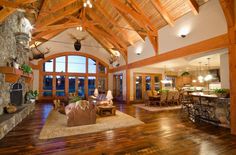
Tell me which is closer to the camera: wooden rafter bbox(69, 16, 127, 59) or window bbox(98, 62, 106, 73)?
wooden rafter bbox(69, 16, 127, 59)

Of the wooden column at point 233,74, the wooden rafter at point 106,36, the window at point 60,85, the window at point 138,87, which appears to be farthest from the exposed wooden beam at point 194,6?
the window at point 60,85

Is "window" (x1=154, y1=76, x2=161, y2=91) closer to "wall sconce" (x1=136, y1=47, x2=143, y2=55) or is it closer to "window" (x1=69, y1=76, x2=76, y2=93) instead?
"wall sconce" (x1=136, y1=47, x2=143, y2=55)

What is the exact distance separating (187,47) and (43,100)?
9892mm

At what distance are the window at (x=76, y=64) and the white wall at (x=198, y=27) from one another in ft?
23.1

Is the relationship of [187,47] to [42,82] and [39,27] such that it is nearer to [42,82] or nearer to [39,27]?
[39,27]

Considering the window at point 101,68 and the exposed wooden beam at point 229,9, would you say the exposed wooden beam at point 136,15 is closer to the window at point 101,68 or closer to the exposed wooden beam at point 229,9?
the exposed wooden beam at point 229,9

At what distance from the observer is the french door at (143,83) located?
979 cm

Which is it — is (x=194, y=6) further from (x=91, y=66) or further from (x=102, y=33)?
(x=91, y=66)

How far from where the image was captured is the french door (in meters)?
9.79

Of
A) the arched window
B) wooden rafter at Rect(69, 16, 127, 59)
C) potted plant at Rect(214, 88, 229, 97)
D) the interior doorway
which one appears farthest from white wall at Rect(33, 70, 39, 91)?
potted plant at Rect(214, 88, 229, 97)

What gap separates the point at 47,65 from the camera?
34.0ft

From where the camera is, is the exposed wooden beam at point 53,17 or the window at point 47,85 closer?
the exposed wooden beam at point 53,17

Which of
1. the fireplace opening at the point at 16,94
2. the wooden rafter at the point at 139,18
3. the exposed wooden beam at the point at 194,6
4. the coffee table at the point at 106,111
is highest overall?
the wooden rafter at the point at 139,18

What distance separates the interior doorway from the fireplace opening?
6.53m
